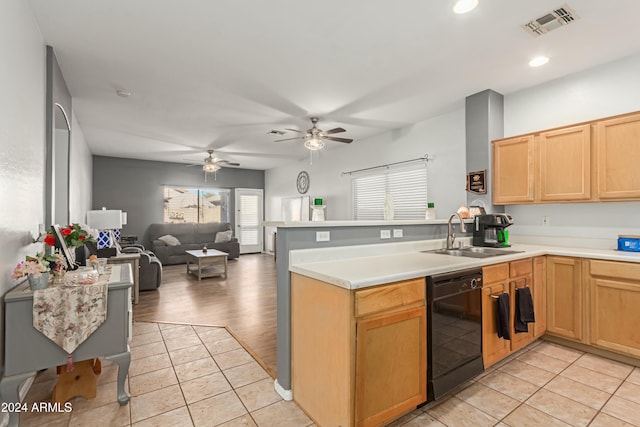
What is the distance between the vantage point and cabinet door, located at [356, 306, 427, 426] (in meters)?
1.59

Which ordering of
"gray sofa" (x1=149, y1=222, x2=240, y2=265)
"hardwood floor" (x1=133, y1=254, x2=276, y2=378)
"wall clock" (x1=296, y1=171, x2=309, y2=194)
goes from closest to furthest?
"hardwood floor" (x1=133, y1=254, x2=276, y2=378) → "gray sofa" (x1=149, y1=222, x2=240, y2=265) → "wall clock" (x1=296, y1=171, x2=309, y2=194)

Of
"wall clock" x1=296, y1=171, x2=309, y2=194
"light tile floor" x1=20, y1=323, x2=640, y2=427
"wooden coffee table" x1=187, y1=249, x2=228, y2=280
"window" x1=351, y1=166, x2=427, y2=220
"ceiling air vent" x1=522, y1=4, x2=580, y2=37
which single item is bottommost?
"light tile floor" x1=20, y1=323, x2=640, y2=427

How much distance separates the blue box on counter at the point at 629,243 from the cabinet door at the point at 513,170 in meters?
0.81

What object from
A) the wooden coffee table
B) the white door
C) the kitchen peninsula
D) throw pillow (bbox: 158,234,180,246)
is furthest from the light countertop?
the white door

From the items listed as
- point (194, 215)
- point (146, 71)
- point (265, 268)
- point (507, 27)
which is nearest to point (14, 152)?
point (146, 71)

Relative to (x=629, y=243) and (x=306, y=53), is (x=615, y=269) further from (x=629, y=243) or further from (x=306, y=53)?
(x=306, y=53)

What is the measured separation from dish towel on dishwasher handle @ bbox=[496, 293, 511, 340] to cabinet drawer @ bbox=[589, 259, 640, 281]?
0.96m

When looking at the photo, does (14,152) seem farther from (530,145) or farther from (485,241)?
(530,145)

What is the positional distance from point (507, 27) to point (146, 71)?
3389mm

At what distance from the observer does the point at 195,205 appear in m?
8.80

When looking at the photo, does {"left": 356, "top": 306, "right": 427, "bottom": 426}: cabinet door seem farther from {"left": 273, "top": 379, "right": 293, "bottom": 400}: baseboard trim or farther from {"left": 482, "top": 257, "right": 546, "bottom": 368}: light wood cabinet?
{"left": 482, "top": 257, "right": 546, "bottom": 368}: light wood cabinet

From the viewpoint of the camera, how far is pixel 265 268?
6.92m

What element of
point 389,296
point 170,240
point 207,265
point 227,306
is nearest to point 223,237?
point 170,240

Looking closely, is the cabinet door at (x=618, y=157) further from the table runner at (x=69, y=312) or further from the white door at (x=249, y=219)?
the white door at (x=249, y=219)
